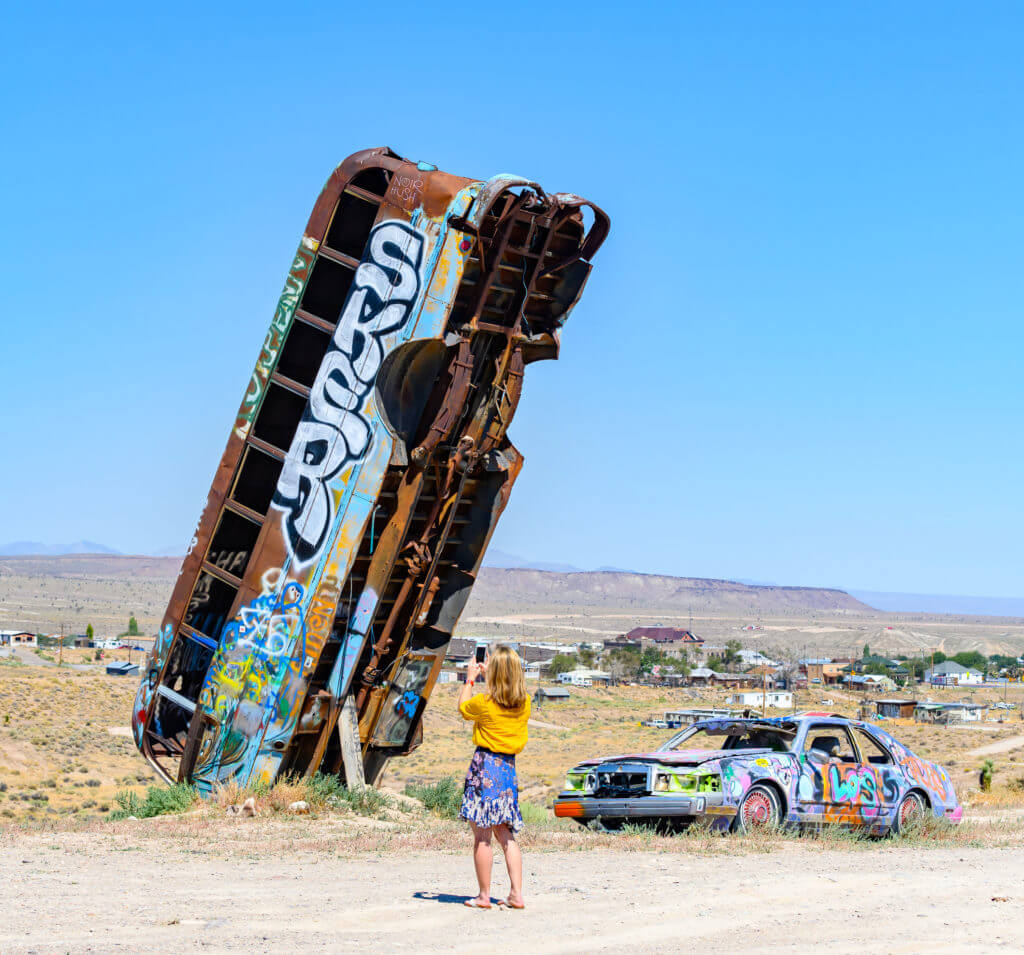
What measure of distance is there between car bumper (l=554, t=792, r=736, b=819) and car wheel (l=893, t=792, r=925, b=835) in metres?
2.52

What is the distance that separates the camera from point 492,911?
7492 mm

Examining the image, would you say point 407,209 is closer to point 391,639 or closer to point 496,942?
point 391,639

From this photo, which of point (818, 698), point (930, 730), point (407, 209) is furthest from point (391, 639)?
point (818, 698)

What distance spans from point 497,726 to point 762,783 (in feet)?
17.5

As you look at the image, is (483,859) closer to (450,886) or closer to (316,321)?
(450,886)

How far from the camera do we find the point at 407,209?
41.0 ft

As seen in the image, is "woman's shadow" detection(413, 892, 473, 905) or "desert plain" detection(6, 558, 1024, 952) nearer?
"desert plain" detection(6, 558, 1024, 952)

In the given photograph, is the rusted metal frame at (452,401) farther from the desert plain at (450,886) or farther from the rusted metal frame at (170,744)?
the rusted metal frame at (170,744)

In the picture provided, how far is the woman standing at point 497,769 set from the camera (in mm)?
7488

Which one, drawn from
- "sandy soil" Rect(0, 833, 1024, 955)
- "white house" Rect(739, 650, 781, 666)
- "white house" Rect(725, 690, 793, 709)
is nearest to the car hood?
"sandy soil" Rect(0, 833, 1024, 955)

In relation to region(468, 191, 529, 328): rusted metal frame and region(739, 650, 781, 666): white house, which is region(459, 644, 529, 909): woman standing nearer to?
region(468, 191, 529, 328): rusted metal frame

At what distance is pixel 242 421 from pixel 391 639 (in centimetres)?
291

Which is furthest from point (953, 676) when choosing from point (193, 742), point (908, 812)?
point (193, 742)

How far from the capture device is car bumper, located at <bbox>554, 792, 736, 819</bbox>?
1155cm
